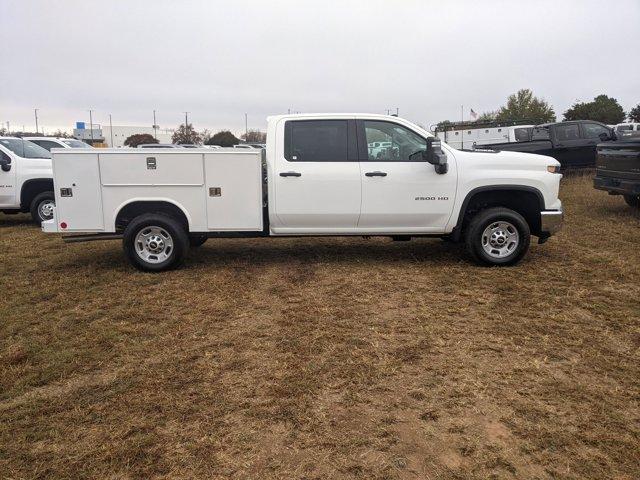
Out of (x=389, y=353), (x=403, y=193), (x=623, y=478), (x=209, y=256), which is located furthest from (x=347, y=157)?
(x=623, y=478)

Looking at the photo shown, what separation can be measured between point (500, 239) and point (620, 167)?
4719 millimetres

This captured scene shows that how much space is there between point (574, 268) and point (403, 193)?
2342mm

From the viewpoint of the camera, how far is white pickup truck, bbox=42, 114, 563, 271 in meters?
6.46

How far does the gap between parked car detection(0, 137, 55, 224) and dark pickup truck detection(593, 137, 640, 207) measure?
427 inches

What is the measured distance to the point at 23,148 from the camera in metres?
10.8

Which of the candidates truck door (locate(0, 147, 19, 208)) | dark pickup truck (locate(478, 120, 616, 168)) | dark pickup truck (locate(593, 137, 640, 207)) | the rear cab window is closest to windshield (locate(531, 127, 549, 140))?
dark pickup truck (locate(478, 120, 616, 168))

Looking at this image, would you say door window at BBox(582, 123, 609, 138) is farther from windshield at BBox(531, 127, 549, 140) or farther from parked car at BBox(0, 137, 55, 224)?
parked car at BBox(0, 137, 55, 224)

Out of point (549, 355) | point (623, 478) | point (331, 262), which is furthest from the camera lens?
point (331, 262)

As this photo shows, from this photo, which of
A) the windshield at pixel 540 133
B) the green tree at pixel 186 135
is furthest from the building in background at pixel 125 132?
the windshield at pixel 540 133

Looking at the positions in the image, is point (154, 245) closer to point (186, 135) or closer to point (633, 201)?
point (633, 201)

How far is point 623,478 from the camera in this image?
2.60 metres

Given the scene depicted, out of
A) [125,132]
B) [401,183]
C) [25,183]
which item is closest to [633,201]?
[401,183]

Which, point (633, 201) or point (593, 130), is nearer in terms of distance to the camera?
point (633, 201)

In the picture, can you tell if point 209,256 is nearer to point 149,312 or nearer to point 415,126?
point 149,312
